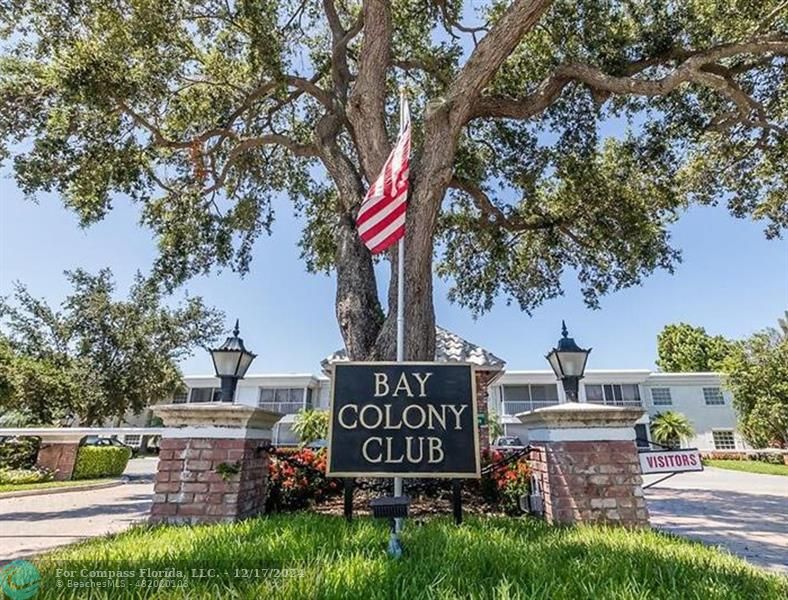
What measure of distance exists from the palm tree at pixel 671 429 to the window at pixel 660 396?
2.31 metres

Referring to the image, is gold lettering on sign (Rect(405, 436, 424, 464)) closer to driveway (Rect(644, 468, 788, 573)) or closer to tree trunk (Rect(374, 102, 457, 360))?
tree trunk (Rect(374, 102, 457, 360))

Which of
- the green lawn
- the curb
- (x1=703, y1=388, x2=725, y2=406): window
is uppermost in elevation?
(x1=703, y1=388, x2=725, y2=406): window

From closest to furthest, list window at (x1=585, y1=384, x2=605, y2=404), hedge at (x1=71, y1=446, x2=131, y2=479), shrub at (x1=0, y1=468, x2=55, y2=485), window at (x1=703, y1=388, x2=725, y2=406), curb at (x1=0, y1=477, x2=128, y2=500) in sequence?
1. curb at (x1=0, y1=477, x2=128, y2=500)
2. shrub at (x1=0, y1=468, x2=55, y2=485)
3. hedge at (x1=71, y1=446, x2=131, y2=479)
4. window at (x1=703, y1=388, x2=725, y2=406)
5. window at (x1=585, y1=384, x2=605, y2=404)

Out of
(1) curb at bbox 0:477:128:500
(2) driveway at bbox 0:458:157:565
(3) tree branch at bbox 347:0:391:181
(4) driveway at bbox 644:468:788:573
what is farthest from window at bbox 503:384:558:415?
(3) tree branch at bbox 347:0:391:181

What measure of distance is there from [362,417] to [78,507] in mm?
7110

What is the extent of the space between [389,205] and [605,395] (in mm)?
26697

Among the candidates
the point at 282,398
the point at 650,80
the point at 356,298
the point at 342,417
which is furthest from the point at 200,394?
the point at 650,80

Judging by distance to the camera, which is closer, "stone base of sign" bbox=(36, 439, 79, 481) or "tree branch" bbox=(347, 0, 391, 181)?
"tree branch" bbox=(347, 0, 391, 181)

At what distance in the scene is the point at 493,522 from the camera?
4.03 meters

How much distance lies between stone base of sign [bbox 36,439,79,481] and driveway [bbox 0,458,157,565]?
1.82 metres

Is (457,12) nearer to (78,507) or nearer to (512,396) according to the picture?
(78,507)

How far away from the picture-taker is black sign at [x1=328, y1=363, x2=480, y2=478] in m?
3.57

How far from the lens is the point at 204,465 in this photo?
4113 millimetres

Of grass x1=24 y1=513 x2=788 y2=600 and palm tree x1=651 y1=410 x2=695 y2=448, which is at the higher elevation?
palm tree x1=651 y1=410 x2=695 y2=448
